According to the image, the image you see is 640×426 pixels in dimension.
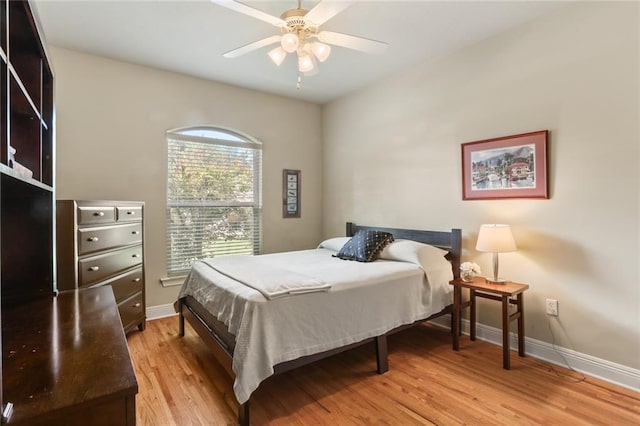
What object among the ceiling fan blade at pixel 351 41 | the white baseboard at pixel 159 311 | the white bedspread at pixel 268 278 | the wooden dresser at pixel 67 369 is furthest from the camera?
the white baseboard at pixel 159 311

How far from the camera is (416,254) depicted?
2936 millimetres

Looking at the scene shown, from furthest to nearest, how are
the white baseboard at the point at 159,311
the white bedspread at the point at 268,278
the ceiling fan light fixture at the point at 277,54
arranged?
the white baseboard at the point at 159,311
the ceiling fan light fixture at the point at 277,54
the white bedspread at the point at 268,278

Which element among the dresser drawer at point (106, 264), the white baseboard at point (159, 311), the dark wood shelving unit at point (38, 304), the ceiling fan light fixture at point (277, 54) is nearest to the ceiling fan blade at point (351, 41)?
the ceiling fan light fixture at point (277, 54)

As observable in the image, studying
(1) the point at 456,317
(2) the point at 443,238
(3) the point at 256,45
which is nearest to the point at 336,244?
(2) the point at 443,238

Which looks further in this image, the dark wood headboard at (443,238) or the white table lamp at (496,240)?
the dark wood headboard at (443,238)

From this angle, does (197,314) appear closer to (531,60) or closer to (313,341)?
(313,341)

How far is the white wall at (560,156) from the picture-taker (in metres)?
2.24

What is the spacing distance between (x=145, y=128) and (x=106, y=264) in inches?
59.8

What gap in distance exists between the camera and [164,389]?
7.23 feet

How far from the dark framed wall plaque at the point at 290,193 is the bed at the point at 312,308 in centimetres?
132

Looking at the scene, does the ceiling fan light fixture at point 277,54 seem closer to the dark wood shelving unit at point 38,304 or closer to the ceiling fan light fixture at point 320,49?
the ceiling fan light fixture at point 320,49

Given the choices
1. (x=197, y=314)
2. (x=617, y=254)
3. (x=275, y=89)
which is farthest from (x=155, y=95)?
(x=617, y=254)

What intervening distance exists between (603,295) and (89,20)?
4412 millimetres

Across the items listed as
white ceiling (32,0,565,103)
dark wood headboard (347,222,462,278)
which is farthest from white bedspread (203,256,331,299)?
white ceiling (32,0,565,103)
